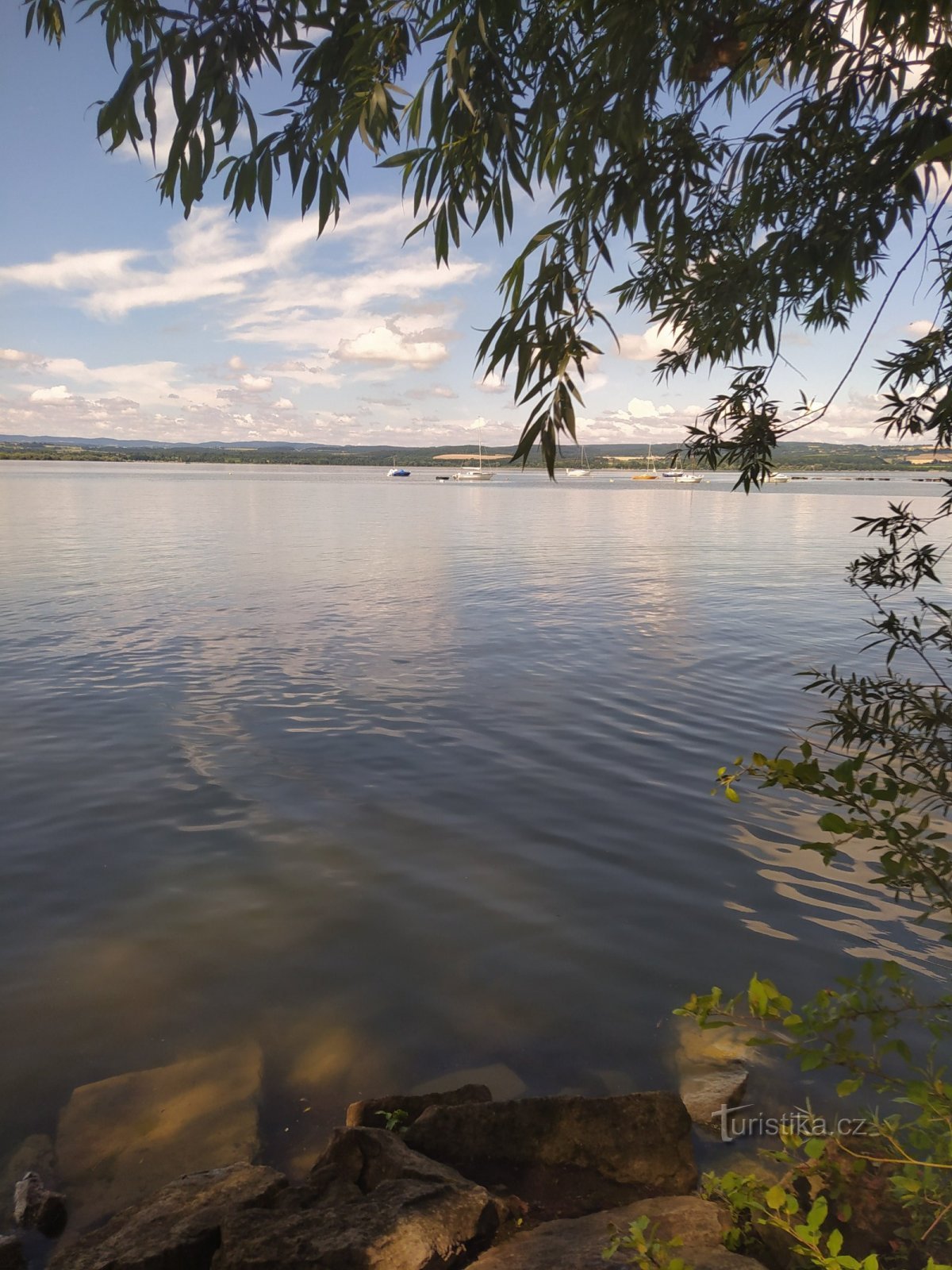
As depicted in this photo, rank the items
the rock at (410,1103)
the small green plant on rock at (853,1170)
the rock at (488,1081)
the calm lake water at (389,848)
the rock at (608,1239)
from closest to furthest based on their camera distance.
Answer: the small green plant on rock at (853,1170) < the rock at (608,1239) < the rock at (410,1103) < the rock at (488,1081) < the calm lake water at (389,848)

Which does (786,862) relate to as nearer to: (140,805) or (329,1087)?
(329,1087)

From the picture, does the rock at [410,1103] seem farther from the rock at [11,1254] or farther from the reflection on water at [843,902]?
the reflection on water at [843,902]

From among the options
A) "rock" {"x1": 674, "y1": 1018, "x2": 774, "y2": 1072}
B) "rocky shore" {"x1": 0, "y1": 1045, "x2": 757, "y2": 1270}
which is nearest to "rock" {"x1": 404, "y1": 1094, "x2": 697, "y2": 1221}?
"rocky shore" {"x1": 0, "y1": 1045, "x2": 757, "y2": 1270}

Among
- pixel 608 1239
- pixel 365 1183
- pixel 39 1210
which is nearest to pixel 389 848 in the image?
pixel 365 1183

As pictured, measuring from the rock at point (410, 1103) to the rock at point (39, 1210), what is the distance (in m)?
1.29

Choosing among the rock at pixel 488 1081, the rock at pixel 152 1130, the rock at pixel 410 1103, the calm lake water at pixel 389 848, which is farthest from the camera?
the calm lake water at pixel 389 848

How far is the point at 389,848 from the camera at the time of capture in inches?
283

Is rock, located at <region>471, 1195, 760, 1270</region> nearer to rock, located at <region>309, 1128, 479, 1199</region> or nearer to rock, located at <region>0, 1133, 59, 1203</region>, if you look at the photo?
rock, located at <region>309, 1128, 479, 1199</region>

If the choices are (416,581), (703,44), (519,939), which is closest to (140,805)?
(519,939)

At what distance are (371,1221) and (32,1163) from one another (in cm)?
195

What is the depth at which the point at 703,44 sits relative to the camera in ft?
13.1

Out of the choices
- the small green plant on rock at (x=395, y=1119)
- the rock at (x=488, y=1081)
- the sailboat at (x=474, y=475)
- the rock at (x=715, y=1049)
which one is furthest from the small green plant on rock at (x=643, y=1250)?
the sailboat at (x=474, y=475)

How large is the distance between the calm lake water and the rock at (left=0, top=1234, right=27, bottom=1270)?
812mm

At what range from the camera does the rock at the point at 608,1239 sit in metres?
2.83
